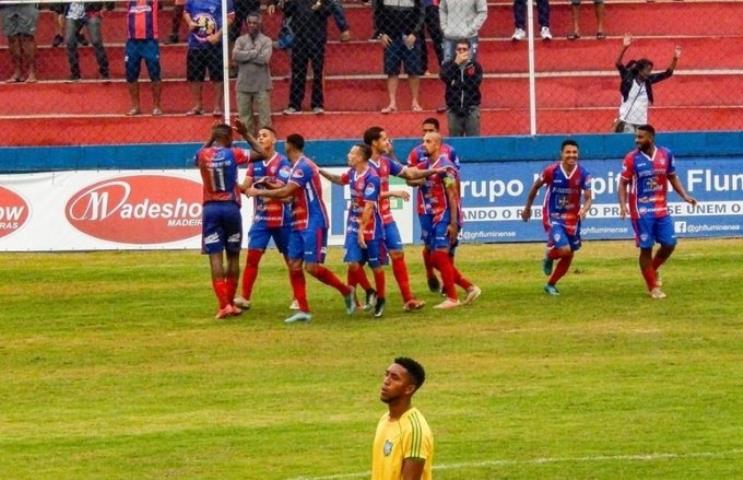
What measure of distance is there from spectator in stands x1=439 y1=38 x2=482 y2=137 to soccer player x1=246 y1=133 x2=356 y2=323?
21.6 feet

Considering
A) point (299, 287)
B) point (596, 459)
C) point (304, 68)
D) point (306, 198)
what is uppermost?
point (304, 68)

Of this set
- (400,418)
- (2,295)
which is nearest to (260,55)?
(2,295)

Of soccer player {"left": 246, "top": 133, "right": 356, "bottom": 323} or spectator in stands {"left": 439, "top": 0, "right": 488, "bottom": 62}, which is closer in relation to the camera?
soccer player {"left": 246, "top": 133, "right": 356, "bottom": 323}

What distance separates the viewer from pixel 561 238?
23359 mm

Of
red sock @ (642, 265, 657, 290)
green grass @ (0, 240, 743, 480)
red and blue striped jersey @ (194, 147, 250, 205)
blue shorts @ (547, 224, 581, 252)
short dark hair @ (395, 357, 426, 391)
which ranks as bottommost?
green grass @ (0, 240, 743, 480)

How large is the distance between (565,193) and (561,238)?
0.54 m

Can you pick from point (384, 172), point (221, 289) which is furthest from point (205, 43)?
point (384, 172)

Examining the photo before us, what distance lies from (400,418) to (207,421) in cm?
656

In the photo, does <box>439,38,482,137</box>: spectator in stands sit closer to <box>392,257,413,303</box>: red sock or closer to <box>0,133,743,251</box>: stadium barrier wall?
<box>0,133,743,251</box>: stadium barrier wall

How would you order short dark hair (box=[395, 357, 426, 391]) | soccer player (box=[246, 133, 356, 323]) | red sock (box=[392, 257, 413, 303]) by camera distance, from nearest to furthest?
1. short dark hair (box=[395, 357, 426, 391])
2. soccer player (box=[246, 133, 356, 323])
3. red sock (box=[392, 257, 413, 303])

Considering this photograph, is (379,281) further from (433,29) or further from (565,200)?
(433,29)

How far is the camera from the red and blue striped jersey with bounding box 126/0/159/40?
29359 millimetres

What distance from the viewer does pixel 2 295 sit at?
24.8 meters

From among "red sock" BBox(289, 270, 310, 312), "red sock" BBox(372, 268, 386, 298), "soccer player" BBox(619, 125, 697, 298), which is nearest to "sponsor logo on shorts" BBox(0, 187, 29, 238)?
"red sock" BBox(289, 270, 310, 312)
